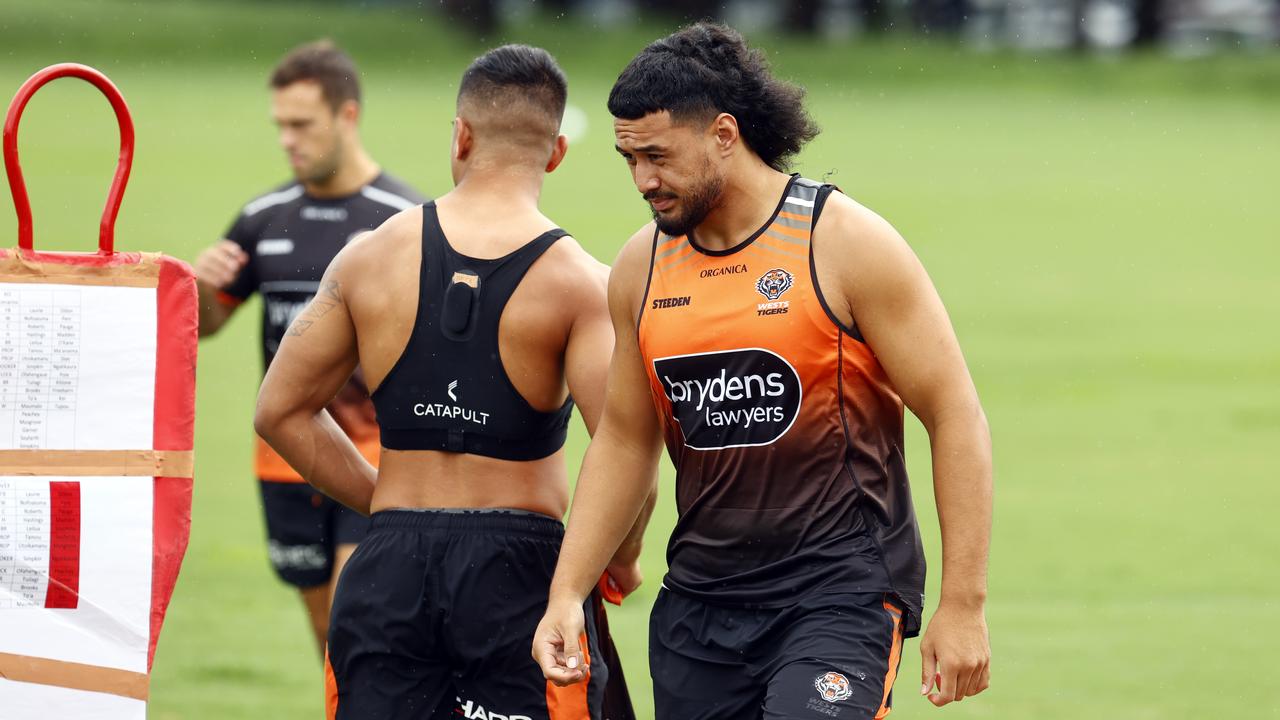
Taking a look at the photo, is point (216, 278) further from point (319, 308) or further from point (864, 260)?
point (864, 260)

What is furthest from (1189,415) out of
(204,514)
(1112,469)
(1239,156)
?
(1239,156)

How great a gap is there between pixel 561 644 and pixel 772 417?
0.83 meters

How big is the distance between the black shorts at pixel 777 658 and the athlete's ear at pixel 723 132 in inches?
47.5

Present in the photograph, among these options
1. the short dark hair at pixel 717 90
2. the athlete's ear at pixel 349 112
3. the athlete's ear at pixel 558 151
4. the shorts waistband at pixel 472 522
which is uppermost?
the short dark hair at pixel 717 90

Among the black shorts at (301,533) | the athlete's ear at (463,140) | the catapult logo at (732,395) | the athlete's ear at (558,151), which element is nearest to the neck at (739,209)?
the catapult logo at (732,395)

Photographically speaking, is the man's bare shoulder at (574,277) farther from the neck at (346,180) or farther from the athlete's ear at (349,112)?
the athlete's ear at (349,112)

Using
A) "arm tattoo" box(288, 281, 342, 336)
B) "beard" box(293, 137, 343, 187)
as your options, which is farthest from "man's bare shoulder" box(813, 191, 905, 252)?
"beard" box(293, 137, 343, 187)

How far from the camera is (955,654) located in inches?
179

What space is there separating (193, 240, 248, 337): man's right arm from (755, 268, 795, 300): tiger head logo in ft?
8.73

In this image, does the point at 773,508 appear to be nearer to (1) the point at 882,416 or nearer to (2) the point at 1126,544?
(1) the point at 882,416

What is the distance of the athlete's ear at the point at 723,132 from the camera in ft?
16.0

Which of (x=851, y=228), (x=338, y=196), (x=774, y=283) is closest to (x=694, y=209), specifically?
(x=774, y=283)

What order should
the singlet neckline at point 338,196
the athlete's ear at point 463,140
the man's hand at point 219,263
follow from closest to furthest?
the athlete's ear at point 463,140, the man's hand at point 219,263, the singlet neckline at point 338,196

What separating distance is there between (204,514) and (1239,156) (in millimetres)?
32795
